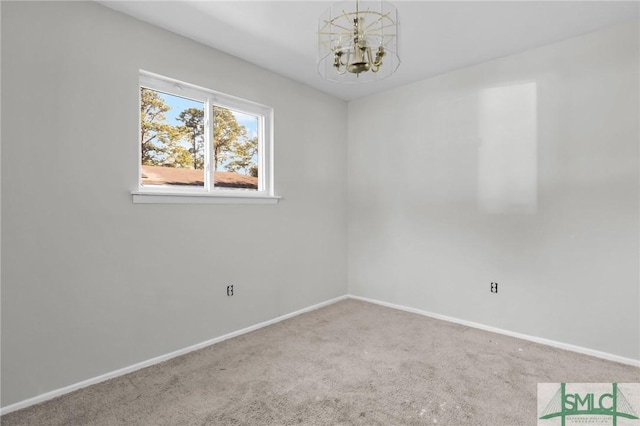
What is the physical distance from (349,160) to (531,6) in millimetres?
2327

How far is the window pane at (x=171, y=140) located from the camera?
2.50 metres

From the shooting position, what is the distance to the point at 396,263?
3.74 metres

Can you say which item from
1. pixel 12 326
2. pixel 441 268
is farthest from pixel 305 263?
pixel 12 326

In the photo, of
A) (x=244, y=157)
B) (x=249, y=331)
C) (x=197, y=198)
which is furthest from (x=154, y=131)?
(x=249, y=331)

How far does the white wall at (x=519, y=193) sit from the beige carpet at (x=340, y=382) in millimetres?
436

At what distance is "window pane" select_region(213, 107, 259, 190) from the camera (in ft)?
9.69

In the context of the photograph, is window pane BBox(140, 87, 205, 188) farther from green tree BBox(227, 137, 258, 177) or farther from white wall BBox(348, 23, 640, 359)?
white wall BBox(348, 23, 640, 359)

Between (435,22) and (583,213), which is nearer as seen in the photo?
(435,22)

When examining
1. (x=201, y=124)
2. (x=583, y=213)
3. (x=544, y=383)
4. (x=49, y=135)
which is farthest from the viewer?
(x=201, y=124)

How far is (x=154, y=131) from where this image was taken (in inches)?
100

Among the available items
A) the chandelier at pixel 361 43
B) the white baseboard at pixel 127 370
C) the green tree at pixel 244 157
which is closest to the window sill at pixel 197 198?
the green tree at pixel 244 157

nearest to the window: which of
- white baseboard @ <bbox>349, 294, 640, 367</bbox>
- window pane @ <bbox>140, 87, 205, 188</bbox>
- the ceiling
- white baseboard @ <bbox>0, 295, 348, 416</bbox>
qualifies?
window pane @ <bbox>140, 87, 205, 188</bbox>

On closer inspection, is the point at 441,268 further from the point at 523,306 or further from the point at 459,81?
the point at 459,81

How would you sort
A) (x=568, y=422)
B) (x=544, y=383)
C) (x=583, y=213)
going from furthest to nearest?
(x=583, y=213), (x=544, y=383), (x=568, y=422)
